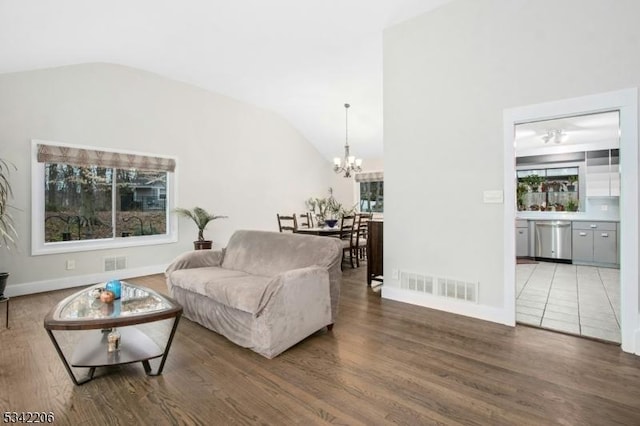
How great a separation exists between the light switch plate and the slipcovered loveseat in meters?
1.58

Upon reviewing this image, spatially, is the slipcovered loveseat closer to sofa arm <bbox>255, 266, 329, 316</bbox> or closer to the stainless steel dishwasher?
sofa arm <bbox>255, 266, 329, 316</bbox>

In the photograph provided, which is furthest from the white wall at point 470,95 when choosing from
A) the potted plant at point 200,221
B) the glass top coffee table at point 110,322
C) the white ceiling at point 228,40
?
the potted plant at point 200,221

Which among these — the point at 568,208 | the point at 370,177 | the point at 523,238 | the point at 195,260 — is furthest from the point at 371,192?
the point at 195,260

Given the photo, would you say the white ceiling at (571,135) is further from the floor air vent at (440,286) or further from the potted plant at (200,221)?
the potted plant at (200,221)

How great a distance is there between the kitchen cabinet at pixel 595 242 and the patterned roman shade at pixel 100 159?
7382mm

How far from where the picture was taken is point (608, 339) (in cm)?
269

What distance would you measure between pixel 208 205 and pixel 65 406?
173 inches

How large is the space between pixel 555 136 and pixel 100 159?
303 inches

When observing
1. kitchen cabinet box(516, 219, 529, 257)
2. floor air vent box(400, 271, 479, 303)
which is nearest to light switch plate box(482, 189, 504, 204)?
floor air vent box(400, 271, 479, 303)

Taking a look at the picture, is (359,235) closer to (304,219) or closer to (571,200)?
(304,219)

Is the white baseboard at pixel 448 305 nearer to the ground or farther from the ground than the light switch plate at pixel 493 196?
nearer to the ground

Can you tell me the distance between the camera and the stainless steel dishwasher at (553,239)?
6.02m

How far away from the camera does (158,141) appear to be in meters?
5.28

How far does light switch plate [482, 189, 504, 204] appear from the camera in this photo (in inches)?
123
